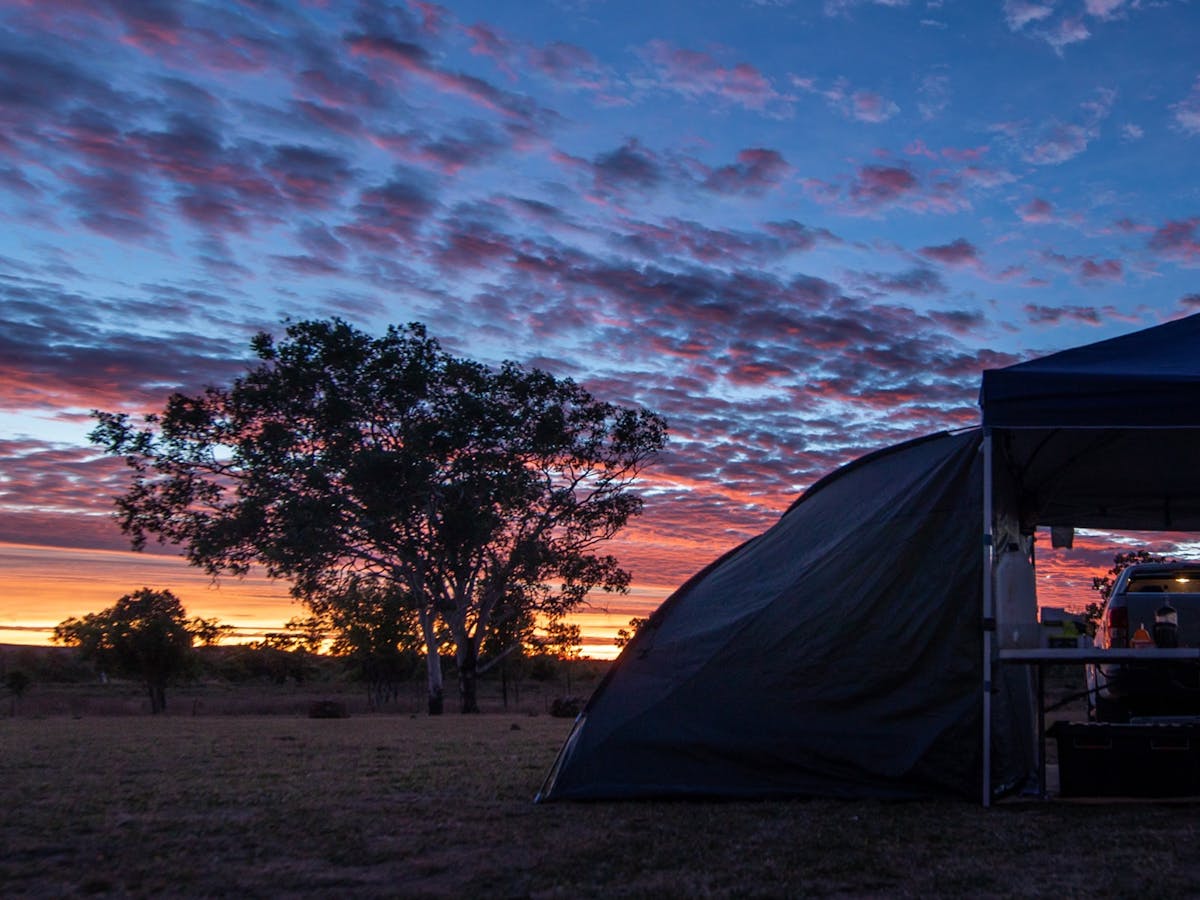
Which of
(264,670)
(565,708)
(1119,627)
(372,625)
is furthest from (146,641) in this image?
(1119,627)

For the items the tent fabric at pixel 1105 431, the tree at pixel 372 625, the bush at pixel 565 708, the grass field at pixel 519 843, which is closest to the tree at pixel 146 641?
the tree at pixel 372 625

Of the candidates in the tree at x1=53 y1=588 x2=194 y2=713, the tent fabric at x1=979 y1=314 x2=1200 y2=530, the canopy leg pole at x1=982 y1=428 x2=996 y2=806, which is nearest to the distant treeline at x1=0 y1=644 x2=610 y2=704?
the tree at x1=53 y1=588 x2=194 y2=713

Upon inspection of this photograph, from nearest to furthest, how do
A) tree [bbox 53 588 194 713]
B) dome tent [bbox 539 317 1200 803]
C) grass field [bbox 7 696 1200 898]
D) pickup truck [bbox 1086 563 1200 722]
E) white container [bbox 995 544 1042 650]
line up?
Answer: grass field [bbox 7 696 1200 898] → dome tent [bbox 539 317 1200 803] → white container [bbox 995 544 1042 650] → pickup truck [bbox 1086 563 1200 722] → tree [bbox 53 588 194 713]

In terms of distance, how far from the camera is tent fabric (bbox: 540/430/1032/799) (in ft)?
24.8

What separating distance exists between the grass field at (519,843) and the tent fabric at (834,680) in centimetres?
27

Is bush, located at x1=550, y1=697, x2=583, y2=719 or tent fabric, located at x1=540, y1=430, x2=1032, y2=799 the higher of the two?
tent fabric, located at x1=540, y1=430, x2=1032, y2=799

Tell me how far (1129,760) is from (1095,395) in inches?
99.6

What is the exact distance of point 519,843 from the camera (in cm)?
603

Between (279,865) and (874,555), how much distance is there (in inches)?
179

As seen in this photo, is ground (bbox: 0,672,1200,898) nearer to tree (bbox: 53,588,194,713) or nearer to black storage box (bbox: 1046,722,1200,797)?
black storage box (bbox: 1046,722,1200,797)

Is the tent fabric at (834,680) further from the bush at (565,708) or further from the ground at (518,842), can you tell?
the bush at (565,708)

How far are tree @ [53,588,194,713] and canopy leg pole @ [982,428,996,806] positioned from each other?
105 ft

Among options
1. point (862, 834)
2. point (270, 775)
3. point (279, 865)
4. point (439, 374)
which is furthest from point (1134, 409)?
point (439, 374)

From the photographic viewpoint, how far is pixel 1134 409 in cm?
736
